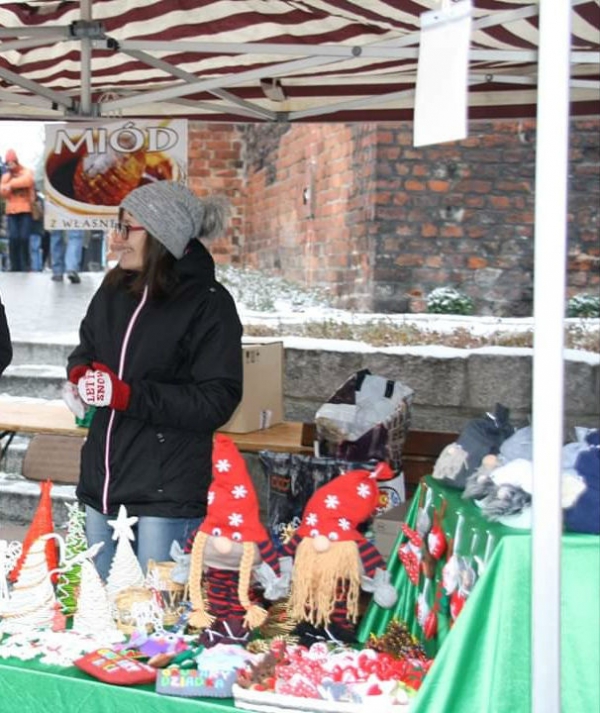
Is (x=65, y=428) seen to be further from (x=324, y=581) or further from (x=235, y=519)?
(x=324, y=581)

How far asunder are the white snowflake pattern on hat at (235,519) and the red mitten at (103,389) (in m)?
0.53

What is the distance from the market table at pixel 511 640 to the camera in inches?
73.0

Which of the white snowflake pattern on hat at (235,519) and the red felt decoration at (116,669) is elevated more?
the white snowflake pattern on hat at (235,519)

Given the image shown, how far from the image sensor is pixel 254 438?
178 inches

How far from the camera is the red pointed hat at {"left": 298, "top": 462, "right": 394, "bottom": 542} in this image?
2.22 meters

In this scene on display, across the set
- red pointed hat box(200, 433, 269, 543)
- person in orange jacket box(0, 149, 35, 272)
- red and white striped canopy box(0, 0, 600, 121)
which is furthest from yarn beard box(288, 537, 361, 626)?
person in orange jacket box(0, 149, 35, 272)

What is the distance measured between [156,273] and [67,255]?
913 centimetres

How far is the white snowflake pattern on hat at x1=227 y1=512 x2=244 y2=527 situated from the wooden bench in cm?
202

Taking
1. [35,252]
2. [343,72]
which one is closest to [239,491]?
[343,72]

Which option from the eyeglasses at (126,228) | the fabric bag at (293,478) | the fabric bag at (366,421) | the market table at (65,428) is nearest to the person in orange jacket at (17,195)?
the market table at (65,428)

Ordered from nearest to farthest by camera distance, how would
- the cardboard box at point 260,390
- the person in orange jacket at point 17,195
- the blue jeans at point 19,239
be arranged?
the cardboard box at point 260,390
the person in orange jacket at point 17,195
the blue jeans at point 19,239

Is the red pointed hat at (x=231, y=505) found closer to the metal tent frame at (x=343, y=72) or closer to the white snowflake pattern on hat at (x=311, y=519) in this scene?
the white snowflake pattern on hat at (x=311, y=519)

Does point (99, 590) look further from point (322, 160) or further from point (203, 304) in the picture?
point (322, 160)

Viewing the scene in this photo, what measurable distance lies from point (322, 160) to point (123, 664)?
538cm
